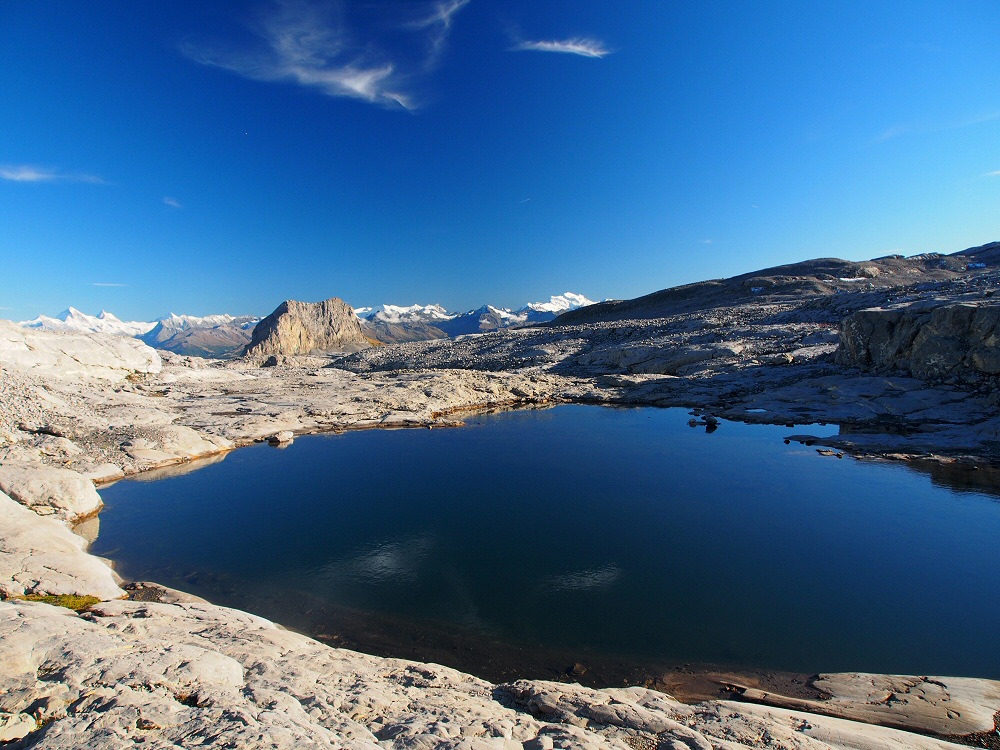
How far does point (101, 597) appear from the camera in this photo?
10531mm

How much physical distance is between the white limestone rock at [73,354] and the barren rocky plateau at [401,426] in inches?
8.9

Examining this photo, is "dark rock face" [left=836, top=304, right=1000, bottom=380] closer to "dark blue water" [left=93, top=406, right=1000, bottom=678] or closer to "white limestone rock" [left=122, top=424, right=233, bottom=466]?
"dark blue water" [left=93, top=406, right=1000, bottom=678]

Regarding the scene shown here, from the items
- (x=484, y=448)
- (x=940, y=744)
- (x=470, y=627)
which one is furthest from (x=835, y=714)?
(x=484, y=448)

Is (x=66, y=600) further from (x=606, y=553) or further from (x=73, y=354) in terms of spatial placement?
(x=73, y=354)

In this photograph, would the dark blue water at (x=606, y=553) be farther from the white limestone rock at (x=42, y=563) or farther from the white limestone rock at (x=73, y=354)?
the white limestone rock at (x=73, y=354)

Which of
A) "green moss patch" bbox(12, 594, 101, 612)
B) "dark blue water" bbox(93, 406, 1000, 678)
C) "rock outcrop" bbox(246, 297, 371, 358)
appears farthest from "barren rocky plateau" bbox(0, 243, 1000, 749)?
"rock outcrop" bbox(246, 297, 371, 358)

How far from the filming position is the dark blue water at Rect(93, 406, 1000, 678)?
409 inches

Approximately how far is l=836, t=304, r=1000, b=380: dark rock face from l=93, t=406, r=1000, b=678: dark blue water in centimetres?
1169

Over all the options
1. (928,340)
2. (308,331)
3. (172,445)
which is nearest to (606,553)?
(172,445)

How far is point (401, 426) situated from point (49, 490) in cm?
1831

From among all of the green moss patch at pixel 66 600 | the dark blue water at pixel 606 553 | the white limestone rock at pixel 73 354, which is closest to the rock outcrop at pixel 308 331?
the white limestone rock at pixel 73 354

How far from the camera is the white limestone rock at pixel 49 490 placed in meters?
15.3

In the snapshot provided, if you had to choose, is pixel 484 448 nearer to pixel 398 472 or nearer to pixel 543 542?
pixel 398 472

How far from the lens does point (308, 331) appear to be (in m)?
106
